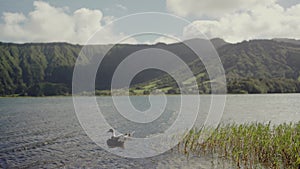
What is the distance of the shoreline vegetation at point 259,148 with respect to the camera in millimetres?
16452

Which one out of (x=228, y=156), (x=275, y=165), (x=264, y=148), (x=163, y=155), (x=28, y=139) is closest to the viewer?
(x=275, y=165)

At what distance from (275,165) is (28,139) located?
26062 mm

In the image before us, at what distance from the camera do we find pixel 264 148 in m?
18.6

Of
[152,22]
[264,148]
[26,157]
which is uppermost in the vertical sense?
[152,22]

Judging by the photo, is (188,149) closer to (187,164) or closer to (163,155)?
(163,155)

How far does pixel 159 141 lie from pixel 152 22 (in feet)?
60.7

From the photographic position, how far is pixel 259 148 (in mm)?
19062

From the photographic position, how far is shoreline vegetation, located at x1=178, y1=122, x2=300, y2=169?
16.5m

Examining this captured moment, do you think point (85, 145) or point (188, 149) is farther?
point (85, 145)

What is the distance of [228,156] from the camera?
843 inches

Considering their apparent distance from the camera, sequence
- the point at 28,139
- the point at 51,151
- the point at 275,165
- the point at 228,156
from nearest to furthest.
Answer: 1. the point at 275,165
2. the point at 228,156
3. the point at 51,151
4. the point at 28,139

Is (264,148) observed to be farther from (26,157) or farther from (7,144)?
(7,144)

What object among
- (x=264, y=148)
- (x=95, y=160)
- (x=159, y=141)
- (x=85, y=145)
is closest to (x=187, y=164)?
(x=264, y=148)

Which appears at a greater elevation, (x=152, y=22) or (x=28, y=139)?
(x=152, y=22)
